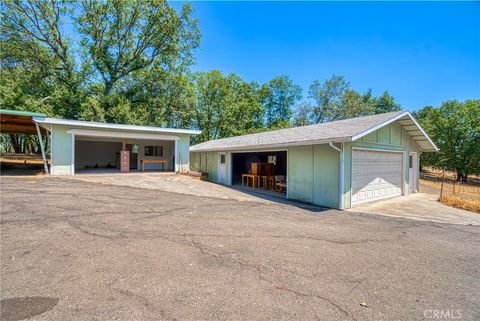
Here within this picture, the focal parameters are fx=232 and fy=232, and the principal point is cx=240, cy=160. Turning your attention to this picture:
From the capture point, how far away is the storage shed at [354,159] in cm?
839

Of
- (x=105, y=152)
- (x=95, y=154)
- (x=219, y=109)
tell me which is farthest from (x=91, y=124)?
(x=219, y=109)

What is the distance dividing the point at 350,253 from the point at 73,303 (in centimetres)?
413

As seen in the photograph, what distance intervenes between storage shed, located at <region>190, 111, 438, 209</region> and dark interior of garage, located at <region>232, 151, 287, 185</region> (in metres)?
3.68

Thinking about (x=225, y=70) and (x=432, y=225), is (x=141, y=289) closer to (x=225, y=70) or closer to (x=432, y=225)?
(x=432, y=225)

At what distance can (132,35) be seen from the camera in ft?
78.6

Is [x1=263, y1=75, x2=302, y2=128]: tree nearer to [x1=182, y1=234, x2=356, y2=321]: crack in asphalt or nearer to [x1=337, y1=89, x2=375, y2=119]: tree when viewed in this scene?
[x1=337, y1=89, x2=375, y2=119]: tree

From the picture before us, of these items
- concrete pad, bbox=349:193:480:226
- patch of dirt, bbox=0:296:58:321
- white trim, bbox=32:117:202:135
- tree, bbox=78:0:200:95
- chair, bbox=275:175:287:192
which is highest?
tree, bbox=78:0:200:95

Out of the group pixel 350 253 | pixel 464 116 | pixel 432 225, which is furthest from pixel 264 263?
pixel 464 116

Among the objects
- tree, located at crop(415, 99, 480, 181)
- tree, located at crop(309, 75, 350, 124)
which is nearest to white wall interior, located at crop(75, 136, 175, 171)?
tree, located at crop(309, 75, 350, 124)

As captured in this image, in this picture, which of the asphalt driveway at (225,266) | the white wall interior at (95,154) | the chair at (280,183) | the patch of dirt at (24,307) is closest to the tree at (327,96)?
the chair at (280,183)

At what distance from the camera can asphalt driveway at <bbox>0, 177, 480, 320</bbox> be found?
2512 millimetres

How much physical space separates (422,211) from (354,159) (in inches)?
112

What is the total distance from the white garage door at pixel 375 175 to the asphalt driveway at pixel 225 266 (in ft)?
9.05

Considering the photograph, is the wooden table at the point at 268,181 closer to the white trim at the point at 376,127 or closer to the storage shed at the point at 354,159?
the storage shed at the point at 354,159
